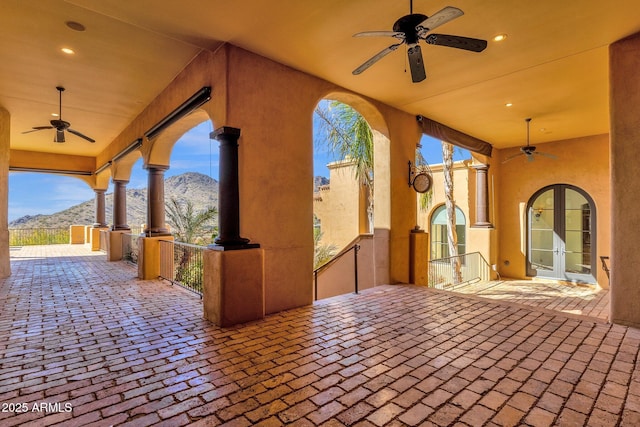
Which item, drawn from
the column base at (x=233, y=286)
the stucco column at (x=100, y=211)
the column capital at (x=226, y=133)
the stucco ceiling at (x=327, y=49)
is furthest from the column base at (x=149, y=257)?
the stucco column at (x=100, y=211)

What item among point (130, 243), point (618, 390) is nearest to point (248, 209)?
point (618, 390)

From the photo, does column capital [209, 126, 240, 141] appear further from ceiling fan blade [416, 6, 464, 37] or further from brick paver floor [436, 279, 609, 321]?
brick paver floor [436, 279, 609, 321]

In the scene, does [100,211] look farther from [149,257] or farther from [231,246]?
[231,246]

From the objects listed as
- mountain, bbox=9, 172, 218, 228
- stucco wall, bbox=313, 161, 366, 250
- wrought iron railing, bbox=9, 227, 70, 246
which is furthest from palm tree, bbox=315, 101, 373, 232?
mountain, bbox=9, 172, 218, 228

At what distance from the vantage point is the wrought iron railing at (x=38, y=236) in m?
15.4

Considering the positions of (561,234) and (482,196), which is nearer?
(561,234)

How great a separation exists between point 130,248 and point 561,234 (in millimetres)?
12566

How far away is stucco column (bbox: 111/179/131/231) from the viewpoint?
10.0m

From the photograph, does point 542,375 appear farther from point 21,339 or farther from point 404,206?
point 21,339

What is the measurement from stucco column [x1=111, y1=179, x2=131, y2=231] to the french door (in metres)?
12.5

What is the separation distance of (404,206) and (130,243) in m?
8.07

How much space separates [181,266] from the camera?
7473 mm

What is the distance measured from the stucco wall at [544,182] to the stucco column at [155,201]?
9.48 meters

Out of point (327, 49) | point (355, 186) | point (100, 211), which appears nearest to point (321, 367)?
point (327, 49)
